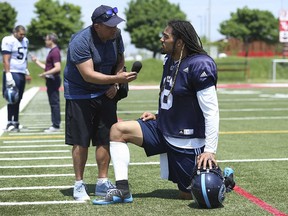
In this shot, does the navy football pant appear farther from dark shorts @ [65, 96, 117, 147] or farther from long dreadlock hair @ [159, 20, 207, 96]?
long dreadlock hair @ [159, 20, 207, 96]

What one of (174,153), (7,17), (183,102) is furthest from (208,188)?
(7,17)

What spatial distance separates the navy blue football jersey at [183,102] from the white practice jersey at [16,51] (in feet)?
19.4

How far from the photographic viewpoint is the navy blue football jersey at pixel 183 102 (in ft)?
16.0

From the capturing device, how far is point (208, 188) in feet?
15.1

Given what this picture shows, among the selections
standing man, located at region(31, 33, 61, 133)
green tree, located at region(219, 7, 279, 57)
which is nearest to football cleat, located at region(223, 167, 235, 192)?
standing man, located at region(31, 33, 61, 133)

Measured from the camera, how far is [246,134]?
9922 mm

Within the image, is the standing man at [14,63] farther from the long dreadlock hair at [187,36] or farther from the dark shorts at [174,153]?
the long dreadlock hair at [187,36]

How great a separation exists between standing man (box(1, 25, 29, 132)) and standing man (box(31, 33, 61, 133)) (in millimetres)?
389

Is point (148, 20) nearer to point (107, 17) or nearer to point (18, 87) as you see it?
point (18, 87)

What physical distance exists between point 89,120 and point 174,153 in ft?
2.67

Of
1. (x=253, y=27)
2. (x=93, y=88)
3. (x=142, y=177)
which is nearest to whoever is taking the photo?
(x=93, y=88)

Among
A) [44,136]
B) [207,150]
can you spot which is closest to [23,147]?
[44,136]

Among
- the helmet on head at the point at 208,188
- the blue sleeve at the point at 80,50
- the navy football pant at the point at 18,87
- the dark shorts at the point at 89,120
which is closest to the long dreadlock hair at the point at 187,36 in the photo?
the blue sleeve at the point at 80,50

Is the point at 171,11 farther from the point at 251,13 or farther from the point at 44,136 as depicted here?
the point at 44,136
